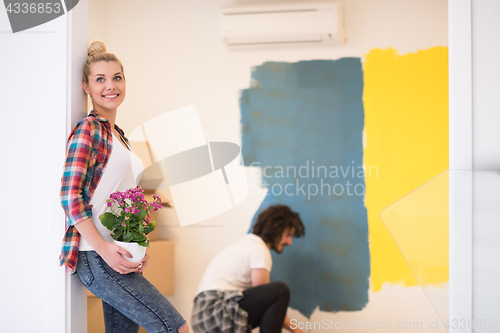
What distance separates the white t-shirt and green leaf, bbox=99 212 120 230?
1.15 metres

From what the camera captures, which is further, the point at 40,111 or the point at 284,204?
the point at 284,204

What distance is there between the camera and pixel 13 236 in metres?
1.39

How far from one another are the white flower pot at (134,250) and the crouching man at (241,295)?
1047 millimetres

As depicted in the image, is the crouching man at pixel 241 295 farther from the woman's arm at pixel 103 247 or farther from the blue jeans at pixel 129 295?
the woman's arm at pixel 103 247

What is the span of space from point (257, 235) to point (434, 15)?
1.80 m

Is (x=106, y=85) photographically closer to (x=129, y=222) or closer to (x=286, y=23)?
(x=129, y=222)

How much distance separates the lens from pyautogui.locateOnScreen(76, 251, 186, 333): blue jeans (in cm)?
121

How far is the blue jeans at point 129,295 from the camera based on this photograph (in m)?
1.21

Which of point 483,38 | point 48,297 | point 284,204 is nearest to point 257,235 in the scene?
point 284,204

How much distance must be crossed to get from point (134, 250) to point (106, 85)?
517 millimetres

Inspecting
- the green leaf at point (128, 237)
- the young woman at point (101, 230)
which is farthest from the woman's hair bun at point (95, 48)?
the green leaf at point (128, 237)

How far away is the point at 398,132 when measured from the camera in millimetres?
2785

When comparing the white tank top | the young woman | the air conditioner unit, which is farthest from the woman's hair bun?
the air conditioner unit

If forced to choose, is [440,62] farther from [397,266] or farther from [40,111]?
A: [40,111]
